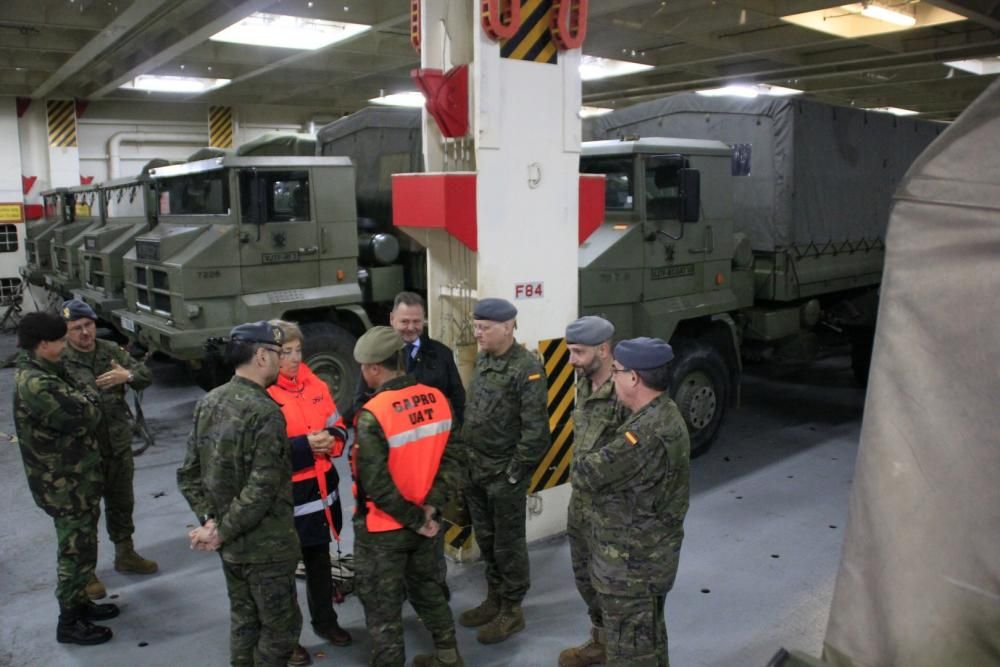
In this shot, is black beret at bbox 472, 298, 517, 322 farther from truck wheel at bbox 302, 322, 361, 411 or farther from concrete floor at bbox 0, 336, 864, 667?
truck wheel at bbox 302, 322, 361, 411

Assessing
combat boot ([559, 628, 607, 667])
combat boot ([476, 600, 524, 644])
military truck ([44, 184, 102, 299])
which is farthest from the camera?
military truck ([44, 184, 102, 299])

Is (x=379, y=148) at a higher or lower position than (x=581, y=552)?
higher

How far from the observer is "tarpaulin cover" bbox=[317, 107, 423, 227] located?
7.71 metres

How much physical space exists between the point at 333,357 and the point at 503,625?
12.6 feet

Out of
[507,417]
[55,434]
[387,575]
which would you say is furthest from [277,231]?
[387,575]

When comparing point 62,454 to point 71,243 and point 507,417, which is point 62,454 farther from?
point 71,243

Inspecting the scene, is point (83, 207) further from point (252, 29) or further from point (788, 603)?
point (788, 603)

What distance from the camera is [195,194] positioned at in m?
7.32

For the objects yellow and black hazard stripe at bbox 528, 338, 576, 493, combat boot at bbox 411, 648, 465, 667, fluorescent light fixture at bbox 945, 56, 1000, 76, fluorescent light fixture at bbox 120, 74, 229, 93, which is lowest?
combat boot at bbox 411, 648, 465, 667

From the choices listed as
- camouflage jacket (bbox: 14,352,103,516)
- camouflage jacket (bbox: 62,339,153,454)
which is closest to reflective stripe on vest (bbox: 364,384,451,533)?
camouflage jacket (bbox: 14,352,103,516)

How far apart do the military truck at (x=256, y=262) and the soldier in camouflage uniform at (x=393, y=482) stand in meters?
3.88

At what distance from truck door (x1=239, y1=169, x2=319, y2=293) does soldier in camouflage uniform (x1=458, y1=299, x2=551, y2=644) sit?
3666 millimetres

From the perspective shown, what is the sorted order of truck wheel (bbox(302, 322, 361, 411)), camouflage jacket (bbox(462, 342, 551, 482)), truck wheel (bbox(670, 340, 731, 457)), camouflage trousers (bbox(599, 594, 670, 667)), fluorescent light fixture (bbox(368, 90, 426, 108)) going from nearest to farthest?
camouflage trousers (bbox(599, 594, 670, 667)), camouflage jacket (bbox(462, 342, 551, 482)), truck wheel (bbox(670, 340, 731, 457)), truck wheel (bbox(302, 322, 361, 411)), fluorescent light fixture (bbox(368, 90, 426, 108))

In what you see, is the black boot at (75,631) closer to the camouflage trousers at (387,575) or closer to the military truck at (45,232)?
the camouflage trousers at (387,575)
